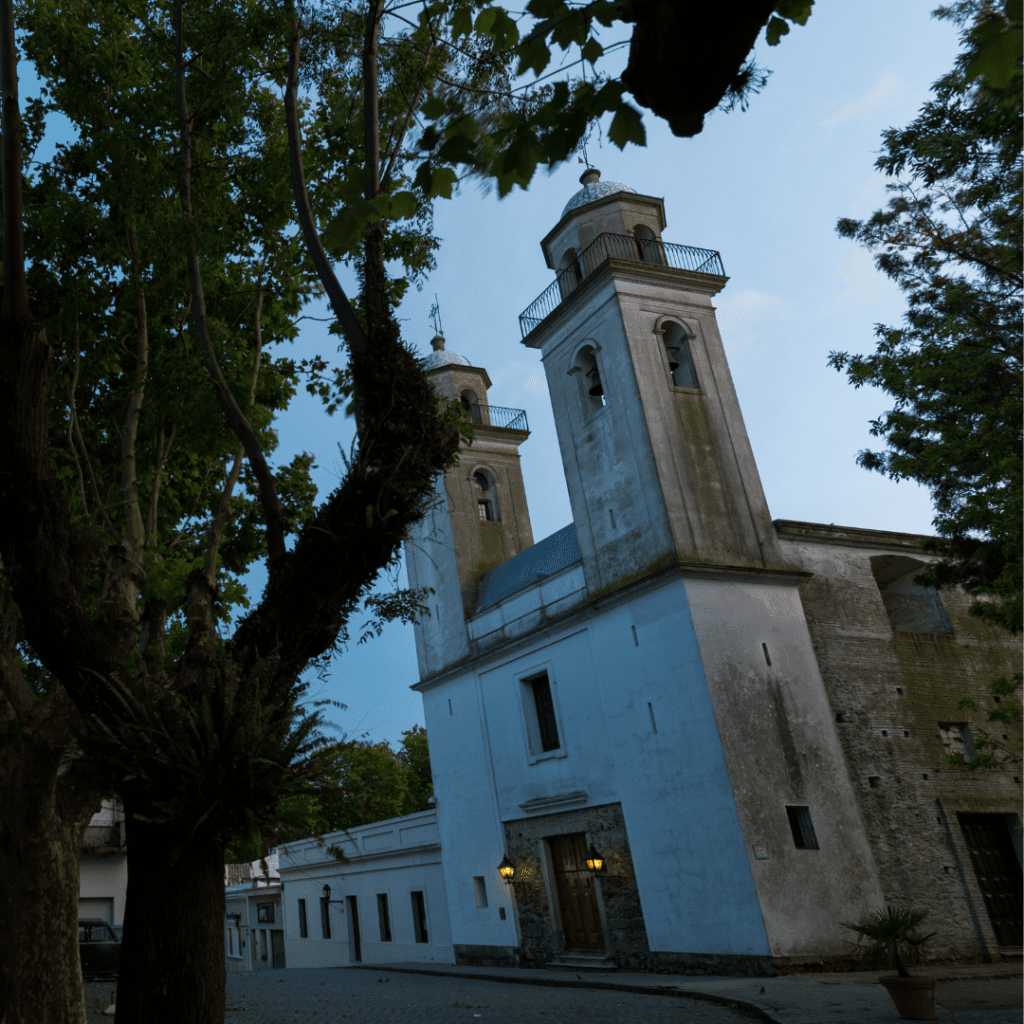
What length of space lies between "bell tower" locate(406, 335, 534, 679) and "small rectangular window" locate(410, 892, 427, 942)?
6.44 meters

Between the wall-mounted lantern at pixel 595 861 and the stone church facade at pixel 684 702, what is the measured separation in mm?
93

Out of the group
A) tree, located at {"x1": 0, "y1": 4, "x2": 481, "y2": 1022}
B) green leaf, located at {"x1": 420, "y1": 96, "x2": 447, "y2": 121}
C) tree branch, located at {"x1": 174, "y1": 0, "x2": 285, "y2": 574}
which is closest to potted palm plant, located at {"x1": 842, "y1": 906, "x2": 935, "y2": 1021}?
tree, located at {"x1": 0, "y1": 4, "x2": 481, "y2": 1022}

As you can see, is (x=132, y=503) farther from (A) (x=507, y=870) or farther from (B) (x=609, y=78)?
(A) (x=507, y=870)

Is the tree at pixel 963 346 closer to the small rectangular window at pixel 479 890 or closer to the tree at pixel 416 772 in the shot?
the small rectangular window at pixel 479 890

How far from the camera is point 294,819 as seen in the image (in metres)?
4.36

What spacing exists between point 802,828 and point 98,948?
1399 centimetres

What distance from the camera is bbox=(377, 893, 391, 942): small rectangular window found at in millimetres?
25484

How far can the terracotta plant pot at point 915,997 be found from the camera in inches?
338

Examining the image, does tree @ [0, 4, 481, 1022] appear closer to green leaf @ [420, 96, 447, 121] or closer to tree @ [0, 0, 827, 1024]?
tree @ [0, 0, 827, 1024]

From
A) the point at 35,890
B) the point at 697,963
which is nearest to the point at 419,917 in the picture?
the point at 697,963

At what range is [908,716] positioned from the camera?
17578 millimetres

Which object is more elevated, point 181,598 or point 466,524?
point 466,524

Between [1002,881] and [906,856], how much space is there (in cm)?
269

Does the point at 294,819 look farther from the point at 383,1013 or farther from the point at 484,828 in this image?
the point at 484,828
